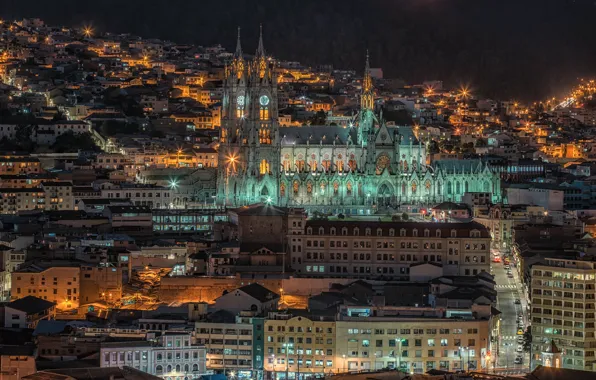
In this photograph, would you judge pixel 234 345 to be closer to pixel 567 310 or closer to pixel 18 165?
pixel 567 310

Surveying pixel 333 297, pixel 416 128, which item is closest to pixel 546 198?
pixel 416 128

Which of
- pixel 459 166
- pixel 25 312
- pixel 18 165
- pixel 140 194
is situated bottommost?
pixel 25 312

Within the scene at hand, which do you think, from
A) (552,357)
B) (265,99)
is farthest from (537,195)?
(552,357)

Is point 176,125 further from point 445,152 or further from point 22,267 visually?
point 22,267

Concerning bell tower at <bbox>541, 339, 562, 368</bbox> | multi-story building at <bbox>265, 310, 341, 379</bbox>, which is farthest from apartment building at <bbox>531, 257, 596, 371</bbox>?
multi-story building at <bbox>265, 310, 341, 379</bbox>

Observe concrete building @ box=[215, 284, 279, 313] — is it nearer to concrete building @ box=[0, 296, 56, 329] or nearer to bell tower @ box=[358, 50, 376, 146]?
concrete building @ box=[0, 296, 56, 329]

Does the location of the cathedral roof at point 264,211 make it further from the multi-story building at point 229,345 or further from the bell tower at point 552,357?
the bell tower at point 552,357

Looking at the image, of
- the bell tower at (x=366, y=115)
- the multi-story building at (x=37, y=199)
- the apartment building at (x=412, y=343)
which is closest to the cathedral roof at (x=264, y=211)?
the multi-story building at (x=37, y=199)
